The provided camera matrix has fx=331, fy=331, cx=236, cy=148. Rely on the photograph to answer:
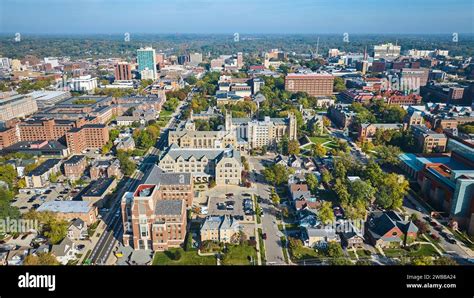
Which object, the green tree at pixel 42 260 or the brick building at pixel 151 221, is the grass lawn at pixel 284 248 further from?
the green tree at pixel 42 260

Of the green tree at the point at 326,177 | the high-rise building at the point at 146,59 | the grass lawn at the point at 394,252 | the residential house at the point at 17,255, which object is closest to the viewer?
the residential house at the point at 17,255

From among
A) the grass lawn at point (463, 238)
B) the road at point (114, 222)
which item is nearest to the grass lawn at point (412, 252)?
the grass lawn at point (463, 238)

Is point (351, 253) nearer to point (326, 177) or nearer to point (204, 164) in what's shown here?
point (326, 177)

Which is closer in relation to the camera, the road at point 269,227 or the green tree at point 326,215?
the road at point 269,227

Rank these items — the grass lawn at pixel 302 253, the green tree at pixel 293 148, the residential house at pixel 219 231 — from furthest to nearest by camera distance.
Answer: the green tree at pixel 293 148
the residential house at pixel 219 231
the grass lawn at pixel 302 253

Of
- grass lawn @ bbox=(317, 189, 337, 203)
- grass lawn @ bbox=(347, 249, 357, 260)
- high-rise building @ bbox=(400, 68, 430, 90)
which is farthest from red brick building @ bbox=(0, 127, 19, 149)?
high-rise building @ bbox=(400, 68, 430, 90)
